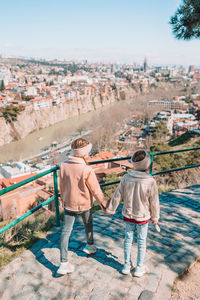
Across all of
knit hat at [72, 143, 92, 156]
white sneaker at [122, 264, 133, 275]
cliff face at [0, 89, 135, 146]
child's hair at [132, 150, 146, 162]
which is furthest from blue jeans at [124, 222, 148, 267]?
cliff face at [0, 89, 135, 146]

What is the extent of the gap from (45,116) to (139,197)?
54677 millimetres

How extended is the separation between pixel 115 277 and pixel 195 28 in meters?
4.18

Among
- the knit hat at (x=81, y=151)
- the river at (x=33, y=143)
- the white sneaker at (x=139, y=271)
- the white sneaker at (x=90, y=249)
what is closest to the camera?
the knit hat at (x=81, y=151)

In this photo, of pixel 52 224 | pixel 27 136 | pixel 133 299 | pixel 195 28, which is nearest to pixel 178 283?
pixel 133 299

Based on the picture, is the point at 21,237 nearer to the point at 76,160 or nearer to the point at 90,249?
the point at 90,249

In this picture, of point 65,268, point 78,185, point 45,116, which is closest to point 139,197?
point 78,185

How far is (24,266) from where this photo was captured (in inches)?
91.1

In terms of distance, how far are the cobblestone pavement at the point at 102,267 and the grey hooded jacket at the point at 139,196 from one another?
1.95 feet

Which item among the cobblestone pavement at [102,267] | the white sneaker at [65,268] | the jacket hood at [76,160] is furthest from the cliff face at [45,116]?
the jacket hood at [76,160]

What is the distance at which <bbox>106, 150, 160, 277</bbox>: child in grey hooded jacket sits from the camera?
1902 mm

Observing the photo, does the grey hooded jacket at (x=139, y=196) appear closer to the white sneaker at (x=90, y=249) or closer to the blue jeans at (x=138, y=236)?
the blue jeans at (x=138, y=236)

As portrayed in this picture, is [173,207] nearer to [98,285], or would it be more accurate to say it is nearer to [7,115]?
[98,285]

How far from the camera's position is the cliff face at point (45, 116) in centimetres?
4497

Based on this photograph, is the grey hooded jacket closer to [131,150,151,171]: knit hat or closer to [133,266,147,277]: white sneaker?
[131,150,151,171]: knit hat
